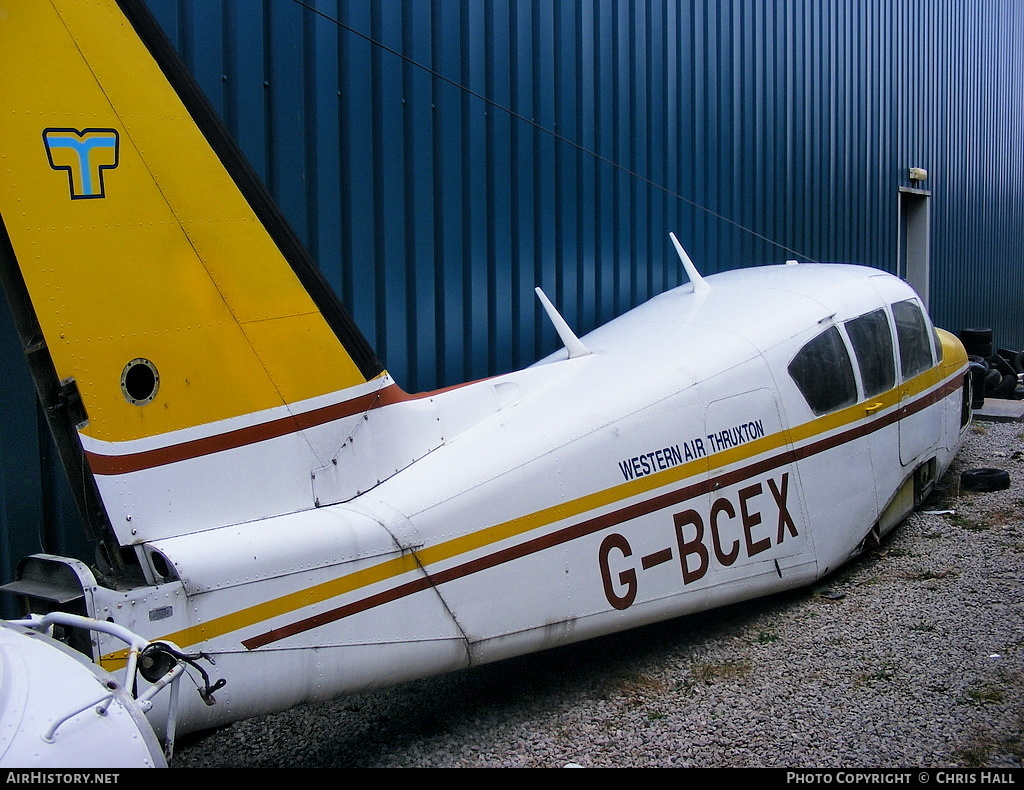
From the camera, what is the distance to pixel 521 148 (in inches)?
303

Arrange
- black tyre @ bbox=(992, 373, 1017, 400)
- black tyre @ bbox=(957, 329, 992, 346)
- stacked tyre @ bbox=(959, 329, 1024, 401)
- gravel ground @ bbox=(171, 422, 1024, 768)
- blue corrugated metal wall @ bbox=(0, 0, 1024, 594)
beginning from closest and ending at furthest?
gravel ground @ bbox=(171, 422, 1024, 768)
blue corrugated metal wall @ bbox=(0, 0, 1024, 594)
stacked tyre @ bbox=(959, 329, 1024, 401)
black tyre @ bbox=(992, 373, 1017, 400)
black tyre @ bbox=(957, 329, 992, 346)

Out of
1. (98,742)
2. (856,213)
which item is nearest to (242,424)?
(98,742)

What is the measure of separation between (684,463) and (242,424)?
2.49 metres

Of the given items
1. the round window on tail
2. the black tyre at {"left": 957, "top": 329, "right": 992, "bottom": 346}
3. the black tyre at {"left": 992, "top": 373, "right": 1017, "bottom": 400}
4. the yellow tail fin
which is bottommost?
the black tyre at {"left": 992, "top": 373, "right": 1017, "bottom": 400}

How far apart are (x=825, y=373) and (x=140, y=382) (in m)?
4.35

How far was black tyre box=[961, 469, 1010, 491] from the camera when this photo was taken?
356 inches

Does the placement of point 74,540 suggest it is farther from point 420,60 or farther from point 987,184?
point 987,184

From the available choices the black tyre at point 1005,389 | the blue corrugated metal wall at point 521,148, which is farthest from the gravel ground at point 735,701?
the black tyre at point 1005,389

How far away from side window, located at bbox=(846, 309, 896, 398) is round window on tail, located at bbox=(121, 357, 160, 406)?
4711mm

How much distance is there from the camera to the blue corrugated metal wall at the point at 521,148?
239 inches

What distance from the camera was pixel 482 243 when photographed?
24.2ft

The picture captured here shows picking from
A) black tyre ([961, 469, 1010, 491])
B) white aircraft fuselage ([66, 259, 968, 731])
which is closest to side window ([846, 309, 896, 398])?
white aircraft fuselage ([66, 259, 968, 731])

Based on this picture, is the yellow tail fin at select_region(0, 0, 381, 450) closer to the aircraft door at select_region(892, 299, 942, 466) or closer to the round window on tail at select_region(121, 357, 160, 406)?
the round window on tail at select_region(121, 357, 160, 406)

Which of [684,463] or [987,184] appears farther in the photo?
[987,184]
